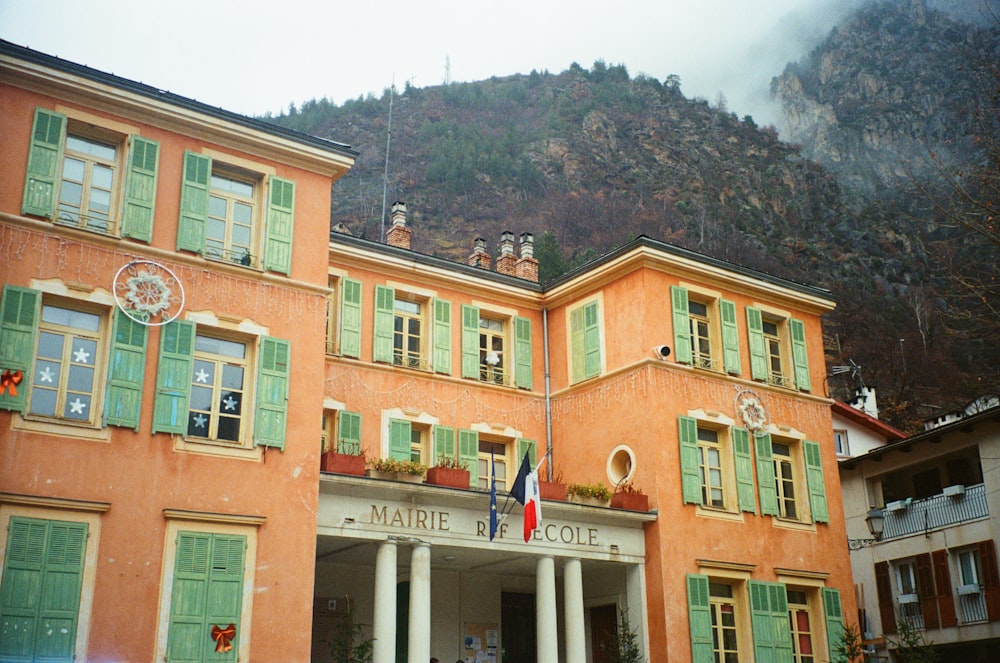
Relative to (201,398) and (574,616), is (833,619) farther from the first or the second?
(201,398)

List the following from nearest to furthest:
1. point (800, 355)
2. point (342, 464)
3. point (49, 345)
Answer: point (49, 345) → point (342, 464) → point (800, 355)

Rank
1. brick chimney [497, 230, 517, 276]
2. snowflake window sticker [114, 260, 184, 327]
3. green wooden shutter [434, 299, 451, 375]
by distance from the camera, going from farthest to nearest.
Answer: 1. brick chimney [497, 230, 517, 276]
2. green wooden shutter [434, 299, 451, 375]
3. snowflake window sticker [114, 260, 184, 327]

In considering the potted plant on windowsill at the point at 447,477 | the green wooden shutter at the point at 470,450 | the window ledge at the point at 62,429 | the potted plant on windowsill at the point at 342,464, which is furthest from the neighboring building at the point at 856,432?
→ the window ledge at the point at 62,429

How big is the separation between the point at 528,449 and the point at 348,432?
14.2 feet

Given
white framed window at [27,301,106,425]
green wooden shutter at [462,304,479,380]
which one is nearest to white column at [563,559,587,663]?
green wooden shutter at [462,304,479,380]

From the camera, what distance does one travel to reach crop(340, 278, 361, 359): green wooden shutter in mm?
20359

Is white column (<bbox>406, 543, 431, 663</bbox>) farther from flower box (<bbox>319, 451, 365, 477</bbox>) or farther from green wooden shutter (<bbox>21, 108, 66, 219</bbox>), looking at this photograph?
green wooden shutter (<bbox>21, 108, 66, 219</bbox>)

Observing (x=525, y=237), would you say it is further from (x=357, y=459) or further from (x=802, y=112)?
(x=802, y=112)

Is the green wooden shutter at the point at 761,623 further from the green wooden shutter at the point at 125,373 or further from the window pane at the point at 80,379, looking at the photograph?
the window pane at the point at 80,379

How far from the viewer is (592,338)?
880 inches

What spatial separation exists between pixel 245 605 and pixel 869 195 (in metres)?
70.6

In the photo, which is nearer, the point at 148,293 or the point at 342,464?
the point at 148,293

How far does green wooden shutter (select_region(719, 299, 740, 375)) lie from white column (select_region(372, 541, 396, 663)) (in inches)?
361

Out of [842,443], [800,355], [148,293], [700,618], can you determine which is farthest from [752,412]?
[842,443]
